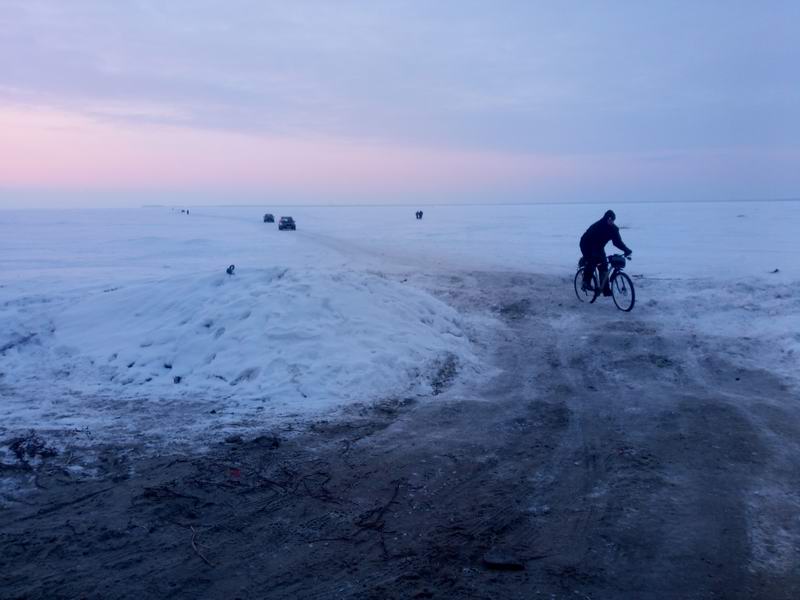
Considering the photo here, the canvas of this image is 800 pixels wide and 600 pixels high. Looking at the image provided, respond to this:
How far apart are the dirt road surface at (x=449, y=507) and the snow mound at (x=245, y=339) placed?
89 centimetres

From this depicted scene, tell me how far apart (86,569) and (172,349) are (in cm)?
504

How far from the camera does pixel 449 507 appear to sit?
15.5 ft

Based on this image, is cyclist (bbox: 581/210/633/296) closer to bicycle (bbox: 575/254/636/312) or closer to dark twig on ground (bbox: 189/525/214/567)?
bicycle (bbox: 575/254/636/312)

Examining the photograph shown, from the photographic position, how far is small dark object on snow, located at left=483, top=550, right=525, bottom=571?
3893mm

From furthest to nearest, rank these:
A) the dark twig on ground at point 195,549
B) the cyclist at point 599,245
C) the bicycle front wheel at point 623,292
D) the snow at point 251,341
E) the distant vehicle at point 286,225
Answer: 1. the distant vehicle at point 286,225
2. the cyclist at point 599,245
3. the bicycle front wheel at point 623,292
4. the snow at point 251,341
5. the dark twig on ground at point 195,549

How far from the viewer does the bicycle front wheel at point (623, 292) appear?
41.1ft

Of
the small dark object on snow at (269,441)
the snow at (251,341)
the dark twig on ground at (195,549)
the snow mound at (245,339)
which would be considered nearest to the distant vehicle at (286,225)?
the snow at (251,341)

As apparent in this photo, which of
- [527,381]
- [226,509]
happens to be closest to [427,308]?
[527,381]

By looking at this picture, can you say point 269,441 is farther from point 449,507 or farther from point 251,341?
point 251,341

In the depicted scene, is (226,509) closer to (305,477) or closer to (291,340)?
(305,477)

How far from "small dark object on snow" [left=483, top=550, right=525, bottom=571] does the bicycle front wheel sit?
945 cm

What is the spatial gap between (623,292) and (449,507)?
30.2 ft

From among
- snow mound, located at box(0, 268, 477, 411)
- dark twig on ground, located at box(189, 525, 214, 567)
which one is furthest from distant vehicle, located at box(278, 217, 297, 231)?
dark twig on ground, located at box(189, 525, 214, 567)

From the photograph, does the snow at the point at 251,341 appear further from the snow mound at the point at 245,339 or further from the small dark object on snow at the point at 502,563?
the small dark object on snow at the point at 502,563
